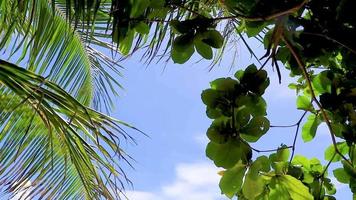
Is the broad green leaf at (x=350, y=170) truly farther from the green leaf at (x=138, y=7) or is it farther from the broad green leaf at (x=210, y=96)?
the green leaf at (x=138, y=7)

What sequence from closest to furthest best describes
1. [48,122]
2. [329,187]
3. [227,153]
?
1. [227,153]
2. [329,187]
3. [48,122]

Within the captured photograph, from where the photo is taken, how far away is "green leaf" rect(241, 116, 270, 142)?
68 cm

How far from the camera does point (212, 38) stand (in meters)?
0.72

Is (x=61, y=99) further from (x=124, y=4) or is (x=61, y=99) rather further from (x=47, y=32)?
(x=124, y=4)

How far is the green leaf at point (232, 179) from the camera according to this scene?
0.68m

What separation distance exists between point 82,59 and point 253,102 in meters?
2.29

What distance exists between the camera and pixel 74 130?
2.13 meters

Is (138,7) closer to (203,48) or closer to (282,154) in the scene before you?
(203,48)

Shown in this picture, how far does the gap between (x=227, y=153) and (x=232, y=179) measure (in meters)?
0.04

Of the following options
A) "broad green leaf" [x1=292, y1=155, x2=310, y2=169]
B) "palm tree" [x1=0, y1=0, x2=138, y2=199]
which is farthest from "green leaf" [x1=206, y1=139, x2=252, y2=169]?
"palm tree" [x1=0, y1=0, x2=138, y2=199]

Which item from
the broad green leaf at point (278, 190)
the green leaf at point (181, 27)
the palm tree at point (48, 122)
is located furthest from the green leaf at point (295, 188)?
the palm tree at point (48, 122)

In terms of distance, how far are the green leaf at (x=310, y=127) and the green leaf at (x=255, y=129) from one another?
0.54 feet

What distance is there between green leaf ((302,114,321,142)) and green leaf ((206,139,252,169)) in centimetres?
19

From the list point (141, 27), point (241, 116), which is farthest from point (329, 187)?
point (141, 27)
